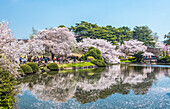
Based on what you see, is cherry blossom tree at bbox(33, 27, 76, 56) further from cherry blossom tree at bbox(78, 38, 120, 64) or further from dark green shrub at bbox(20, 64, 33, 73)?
dark green shrub at bbox(20, 64, 33, 73)

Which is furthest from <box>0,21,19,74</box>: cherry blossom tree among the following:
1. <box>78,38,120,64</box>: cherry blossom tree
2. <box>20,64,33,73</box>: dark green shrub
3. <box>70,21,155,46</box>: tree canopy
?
<box>70,21,155,46</box>: tree canopy

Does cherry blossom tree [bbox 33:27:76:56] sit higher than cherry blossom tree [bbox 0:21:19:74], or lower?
higher

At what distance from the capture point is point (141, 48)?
3184 inches

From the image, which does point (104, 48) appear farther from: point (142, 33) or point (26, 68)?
point (142, 33)

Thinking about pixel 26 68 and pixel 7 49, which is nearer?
pixel 7 49

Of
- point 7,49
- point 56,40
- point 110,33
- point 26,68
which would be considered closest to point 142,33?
point 110,33

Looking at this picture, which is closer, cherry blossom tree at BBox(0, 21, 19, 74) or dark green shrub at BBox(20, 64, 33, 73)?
cherry blossom tree at BBox(0, 21, 19, 74)

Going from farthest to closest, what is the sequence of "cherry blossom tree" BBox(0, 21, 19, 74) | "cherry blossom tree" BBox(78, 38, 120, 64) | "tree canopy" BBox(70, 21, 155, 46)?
"tree canopy" BBox(70, 21, 155, 46), "cherry blossom tree" BBox(78, 38, 120, 64), "cherry blossom tree" BBox(0, 21, 19, 74)

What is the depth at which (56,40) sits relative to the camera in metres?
48.6

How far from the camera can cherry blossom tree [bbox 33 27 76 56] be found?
4716 centimetres

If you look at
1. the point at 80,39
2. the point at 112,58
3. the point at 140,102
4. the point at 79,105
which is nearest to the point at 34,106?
the point at 79,105

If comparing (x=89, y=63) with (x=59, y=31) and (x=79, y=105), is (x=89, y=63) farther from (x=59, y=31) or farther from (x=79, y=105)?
(x=79, y=105)

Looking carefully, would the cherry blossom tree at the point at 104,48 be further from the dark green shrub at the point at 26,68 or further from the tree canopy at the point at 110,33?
the dark green shrub at the point at 26,68

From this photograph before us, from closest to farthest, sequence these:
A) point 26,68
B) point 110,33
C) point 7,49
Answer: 1. point 7,49
2. point 26,68
3. point 110,33
